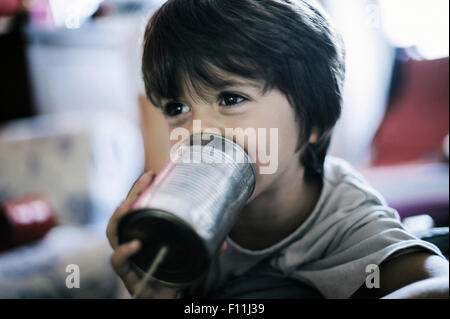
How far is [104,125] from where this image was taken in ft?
5.42

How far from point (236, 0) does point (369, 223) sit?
0.42 meters

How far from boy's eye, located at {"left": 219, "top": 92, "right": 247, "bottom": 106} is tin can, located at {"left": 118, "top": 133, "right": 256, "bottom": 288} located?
0.12 m

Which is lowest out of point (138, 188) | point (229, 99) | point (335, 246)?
point (335, 246)

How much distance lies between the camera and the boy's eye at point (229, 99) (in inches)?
24.5

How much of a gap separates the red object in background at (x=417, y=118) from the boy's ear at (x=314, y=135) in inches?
16.9

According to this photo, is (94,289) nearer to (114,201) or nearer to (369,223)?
(114,201)

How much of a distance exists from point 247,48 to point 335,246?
0.37m

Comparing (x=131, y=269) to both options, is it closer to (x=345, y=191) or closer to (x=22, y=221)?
(x=345, y=191)

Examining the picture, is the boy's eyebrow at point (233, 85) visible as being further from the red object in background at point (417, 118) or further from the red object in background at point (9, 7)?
the red object in background at point (9, 7)

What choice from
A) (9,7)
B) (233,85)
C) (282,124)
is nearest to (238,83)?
(233,85)

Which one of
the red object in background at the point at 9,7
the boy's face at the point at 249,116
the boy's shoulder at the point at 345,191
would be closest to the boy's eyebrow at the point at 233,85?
the boy's face at the point at 249,116

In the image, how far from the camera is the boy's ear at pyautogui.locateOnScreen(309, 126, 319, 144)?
77 cm

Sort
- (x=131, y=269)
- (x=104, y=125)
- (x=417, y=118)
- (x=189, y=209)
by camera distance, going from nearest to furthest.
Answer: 1. (x=189, y=209)
2. (x=131, y=269)
3. (x=417, y=118)
4. (x=104, y=125)

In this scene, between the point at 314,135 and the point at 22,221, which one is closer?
the point at 314,135
